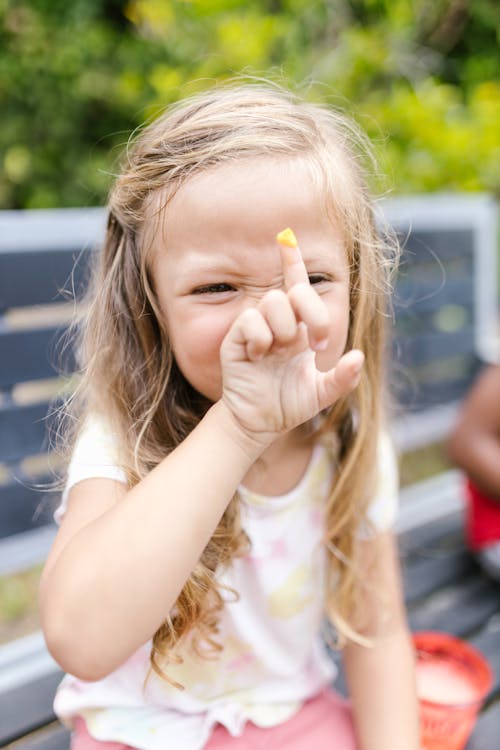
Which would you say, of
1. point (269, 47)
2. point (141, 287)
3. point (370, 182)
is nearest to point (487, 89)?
point (269, 47)

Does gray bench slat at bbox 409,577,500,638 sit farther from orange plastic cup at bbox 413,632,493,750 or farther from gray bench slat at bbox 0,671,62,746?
gray bench slat at bbox 0,671,62,746

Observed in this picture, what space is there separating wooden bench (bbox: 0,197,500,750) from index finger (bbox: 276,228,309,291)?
56 centimetres

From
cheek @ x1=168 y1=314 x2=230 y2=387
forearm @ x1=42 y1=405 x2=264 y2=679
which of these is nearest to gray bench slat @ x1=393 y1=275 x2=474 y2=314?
cheek @ x1=168 y1=314 x2=230 y2=387

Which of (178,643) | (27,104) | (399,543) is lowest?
(399,543)

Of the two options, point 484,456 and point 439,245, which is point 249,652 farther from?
point 439,245

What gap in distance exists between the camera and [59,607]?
2.93 feet

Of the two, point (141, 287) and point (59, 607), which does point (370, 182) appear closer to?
point (141, 287)

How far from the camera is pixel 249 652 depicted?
4.21 feet

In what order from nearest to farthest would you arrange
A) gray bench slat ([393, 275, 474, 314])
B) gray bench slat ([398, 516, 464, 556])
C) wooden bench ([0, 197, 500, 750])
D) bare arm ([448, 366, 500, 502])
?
wooden bench ([0, 197, 500, 750])
bare arm ([448, 366, 500, 502])
gray bench slat ([398, 516, 464, 556])
gray bench slat ([393, 275, 474, 314])

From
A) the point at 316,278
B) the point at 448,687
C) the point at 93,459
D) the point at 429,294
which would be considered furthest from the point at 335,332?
the point at 429,294

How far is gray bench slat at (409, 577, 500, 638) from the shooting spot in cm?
183

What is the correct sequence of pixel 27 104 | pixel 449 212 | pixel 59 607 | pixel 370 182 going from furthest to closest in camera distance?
pixel 27 104 → pixel 449 212 → pixel 370 182 → pixel 59 607

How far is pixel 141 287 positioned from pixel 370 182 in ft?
1.42

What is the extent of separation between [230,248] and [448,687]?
1038 millimetres
